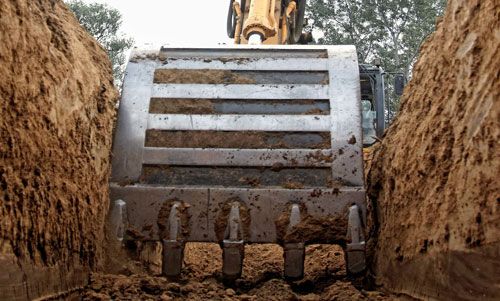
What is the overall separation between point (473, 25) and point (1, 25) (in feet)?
5.16

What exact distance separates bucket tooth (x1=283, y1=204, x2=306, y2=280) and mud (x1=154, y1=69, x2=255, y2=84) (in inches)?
39.1

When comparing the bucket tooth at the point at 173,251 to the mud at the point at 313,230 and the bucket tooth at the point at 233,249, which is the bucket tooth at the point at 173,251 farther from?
the mud at the point at 313,230

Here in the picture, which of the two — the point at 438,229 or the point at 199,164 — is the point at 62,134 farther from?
the point at 438,229

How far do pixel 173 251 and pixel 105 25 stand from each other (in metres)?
22.2

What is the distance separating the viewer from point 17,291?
5.87 ft

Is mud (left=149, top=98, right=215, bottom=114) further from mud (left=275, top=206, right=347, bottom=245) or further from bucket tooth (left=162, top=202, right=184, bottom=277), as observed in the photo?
mud (left=275, top=206, right=347, bottom=245)

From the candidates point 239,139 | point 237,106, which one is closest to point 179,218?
point 239,139

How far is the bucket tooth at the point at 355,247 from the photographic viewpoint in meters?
3.06

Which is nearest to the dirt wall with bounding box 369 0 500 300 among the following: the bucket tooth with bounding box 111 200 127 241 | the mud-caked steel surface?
the mud-caked steel surface

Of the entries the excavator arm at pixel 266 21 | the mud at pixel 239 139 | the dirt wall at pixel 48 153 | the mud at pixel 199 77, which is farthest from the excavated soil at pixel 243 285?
the excavator arm at pixel 266 21

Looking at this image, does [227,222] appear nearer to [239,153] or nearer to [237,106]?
[239,153]

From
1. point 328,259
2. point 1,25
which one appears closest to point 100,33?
point 328,259

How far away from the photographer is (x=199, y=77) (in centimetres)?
368

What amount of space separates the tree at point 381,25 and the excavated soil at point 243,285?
66.2ft
